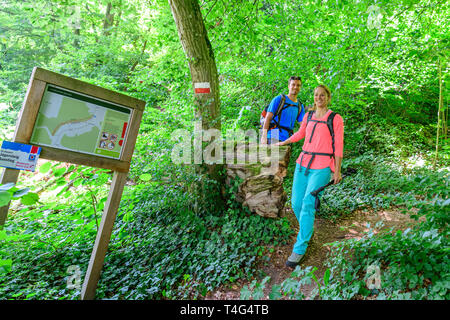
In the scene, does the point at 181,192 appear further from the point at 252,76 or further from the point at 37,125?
the point at 252,76

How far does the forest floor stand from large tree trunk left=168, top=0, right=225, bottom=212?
1557 mm

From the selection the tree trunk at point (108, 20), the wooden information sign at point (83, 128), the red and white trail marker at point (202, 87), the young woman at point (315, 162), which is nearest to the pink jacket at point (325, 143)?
the young woman at point (315, 162)

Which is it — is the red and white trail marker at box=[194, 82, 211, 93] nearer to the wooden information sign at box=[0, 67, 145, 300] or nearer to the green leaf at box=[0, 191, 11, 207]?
the wooden information sign at box=[0, 67, 145, 300]

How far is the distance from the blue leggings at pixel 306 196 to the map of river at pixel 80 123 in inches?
97.3

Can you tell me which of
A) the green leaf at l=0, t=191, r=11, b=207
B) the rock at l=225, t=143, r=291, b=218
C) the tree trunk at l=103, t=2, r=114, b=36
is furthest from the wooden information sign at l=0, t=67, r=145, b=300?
the tree trunk at l=103, t=2, r=114, b=36

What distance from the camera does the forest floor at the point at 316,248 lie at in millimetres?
3232

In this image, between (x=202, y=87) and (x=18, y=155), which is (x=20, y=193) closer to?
(x=18, y=155)

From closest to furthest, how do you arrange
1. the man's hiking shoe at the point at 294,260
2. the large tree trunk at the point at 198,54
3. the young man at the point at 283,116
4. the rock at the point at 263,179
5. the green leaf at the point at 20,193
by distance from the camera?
the green leaf at the point at 20,193, the man's hiking shoe at the point at 294,260, the rock at the point at 263,179, the young man at the point at 283,116, the large tree trunk at the point at 198,54

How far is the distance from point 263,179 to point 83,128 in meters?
2.72

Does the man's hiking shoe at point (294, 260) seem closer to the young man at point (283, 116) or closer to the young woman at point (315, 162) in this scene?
the young woman at point (315, 162)

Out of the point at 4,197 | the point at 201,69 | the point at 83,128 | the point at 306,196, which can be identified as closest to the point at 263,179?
the point at 306,196

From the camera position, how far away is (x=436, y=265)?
89.2 inches

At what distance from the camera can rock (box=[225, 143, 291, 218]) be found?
411 cm
